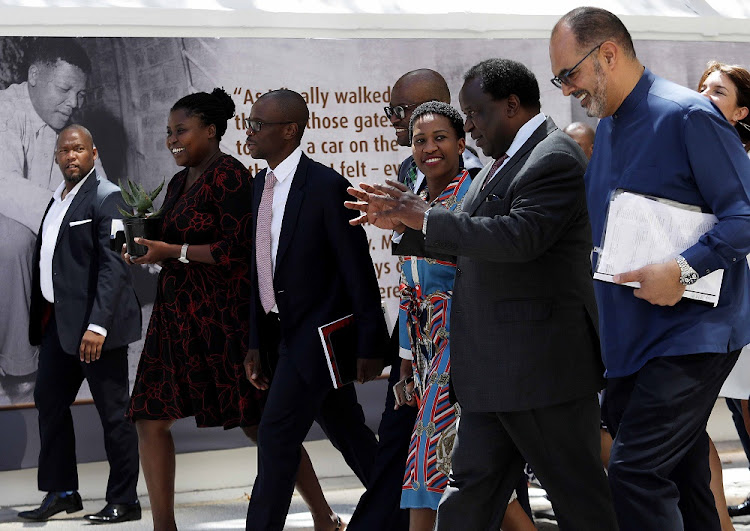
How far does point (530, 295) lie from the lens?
3908 mm

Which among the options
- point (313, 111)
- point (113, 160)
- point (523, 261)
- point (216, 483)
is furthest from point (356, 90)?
point (523, 261)

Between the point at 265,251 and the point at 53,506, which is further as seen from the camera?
the point at 53,506

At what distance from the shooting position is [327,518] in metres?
6.04

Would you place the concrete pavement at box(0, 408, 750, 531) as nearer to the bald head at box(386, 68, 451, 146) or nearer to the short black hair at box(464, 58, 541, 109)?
the bald head at box(386, 68, 451, 146)

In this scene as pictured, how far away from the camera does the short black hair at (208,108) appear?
607 centimetres

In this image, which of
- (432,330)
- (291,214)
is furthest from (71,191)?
(432,330)

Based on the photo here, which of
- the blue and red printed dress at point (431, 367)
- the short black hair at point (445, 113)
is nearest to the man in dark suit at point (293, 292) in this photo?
the blue and red printed dress at point (431, 367)

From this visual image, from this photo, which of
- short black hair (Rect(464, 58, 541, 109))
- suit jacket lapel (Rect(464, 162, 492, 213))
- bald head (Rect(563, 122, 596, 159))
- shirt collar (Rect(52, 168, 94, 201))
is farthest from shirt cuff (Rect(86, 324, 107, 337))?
short black hair (Rect(464, 58, 541, 109))

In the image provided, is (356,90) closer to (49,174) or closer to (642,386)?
(49,174)

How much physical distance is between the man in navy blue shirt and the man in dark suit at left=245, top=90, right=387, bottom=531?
1.68 meters

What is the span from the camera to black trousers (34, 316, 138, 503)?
6832 millimetres

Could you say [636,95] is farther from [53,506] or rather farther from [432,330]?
[53,506]

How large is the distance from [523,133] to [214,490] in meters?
4.15

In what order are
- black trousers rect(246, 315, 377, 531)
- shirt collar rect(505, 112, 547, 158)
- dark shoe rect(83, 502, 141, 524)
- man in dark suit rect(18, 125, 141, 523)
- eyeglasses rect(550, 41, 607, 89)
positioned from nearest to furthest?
eyeglasses rect(550, 41, 607, 89), shirt collar rect(505, 112, 547, 158), black trousers rect(246, 315, 377, 531), dark shoe rect(83, 502, 141, 524), man in dark suit rect(18, 125, 141, 523)
